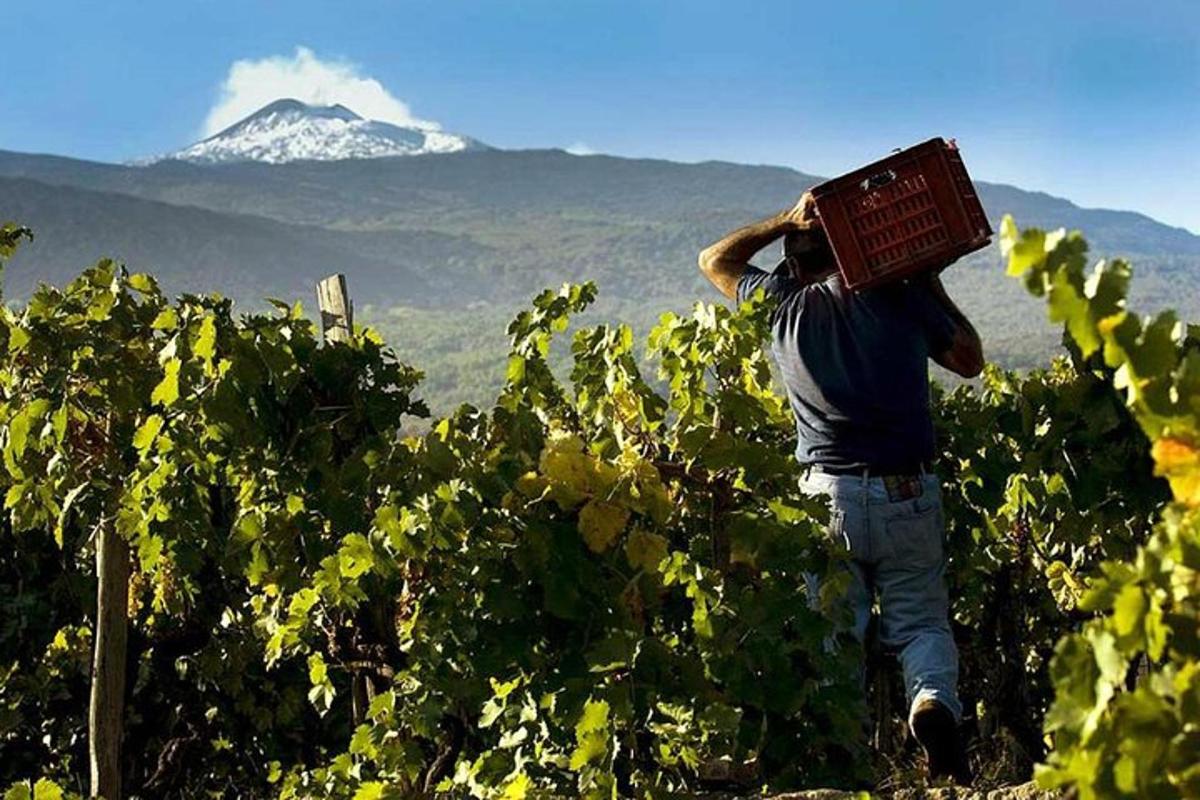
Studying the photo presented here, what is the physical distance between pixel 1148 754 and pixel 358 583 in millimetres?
2465

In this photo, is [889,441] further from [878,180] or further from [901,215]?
[878,180]

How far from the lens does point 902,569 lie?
396cm

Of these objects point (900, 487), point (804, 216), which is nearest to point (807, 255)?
point (804, 216)

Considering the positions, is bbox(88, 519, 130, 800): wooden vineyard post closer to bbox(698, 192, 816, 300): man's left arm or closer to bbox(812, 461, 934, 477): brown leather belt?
bbox(698, 192, 816, 300): man's left arm

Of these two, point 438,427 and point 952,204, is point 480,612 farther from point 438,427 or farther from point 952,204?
point 952,204

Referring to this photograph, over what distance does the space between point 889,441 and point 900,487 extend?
0.45 ft

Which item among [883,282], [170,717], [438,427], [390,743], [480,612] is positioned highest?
[883,282]

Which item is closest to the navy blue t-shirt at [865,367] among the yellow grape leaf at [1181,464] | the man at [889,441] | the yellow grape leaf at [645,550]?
the man at [889,441]

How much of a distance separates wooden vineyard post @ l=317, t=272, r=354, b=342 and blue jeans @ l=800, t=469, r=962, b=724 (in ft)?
4.73

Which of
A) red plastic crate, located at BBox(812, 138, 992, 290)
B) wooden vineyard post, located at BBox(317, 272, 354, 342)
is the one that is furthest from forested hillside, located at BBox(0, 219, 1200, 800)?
red plastic crate, located at BBox(812, 138, 992, 290)

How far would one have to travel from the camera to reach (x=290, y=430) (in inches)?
144

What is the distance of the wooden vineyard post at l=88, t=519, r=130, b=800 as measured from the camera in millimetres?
4430

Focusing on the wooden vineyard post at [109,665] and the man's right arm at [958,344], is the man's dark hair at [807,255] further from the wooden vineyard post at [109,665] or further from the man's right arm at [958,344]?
the wooden vineyard post at [109,665]

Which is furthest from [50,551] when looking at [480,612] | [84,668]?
[480,612]
